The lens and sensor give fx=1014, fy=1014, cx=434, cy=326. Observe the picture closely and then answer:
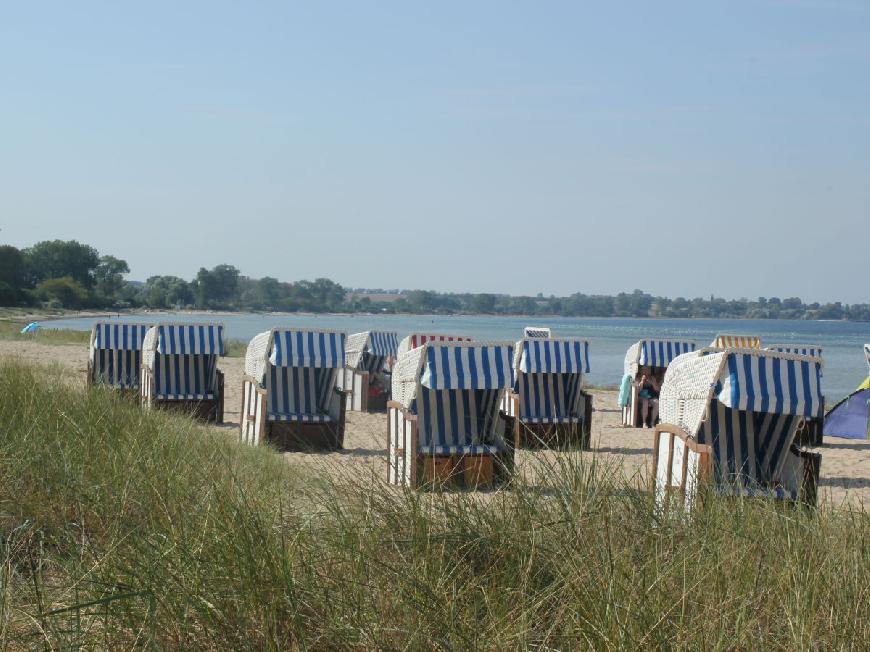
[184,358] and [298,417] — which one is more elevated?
[184,358]

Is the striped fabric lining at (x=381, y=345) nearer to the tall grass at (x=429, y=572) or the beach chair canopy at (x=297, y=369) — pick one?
the beach chair canopy at (x=297, y=369)

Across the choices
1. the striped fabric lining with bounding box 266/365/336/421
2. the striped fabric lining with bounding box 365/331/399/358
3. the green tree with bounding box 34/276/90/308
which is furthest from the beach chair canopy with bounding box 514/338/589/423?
the green tree with bounding box 34/276/90/308

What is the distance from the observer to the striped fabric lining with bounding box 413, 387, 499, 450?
830cm

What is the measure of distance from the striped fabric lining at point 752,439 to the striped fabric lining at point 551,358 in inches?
171

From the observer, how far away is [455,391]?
841cm

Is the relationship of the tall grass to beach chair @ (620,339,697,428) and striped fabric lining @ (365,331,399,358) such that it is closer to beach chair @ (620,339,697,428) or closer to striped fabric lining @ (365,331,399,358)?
beach chair @ (620,339,697,428)

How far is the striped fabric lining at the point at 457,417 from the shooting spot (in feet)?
27.2

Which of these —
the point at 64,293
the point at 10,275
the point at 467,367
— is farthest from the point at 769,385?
the point at 64,293

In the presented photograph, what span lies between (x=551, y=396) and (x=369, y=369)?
18.1ft

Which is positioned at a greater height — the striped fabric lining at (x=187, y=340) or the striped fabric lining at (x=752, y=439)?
the striped fabric lining at (x=187, y=340)

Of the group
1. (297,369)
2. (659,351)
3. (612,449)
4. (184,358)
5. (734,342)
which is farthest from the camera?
(734,342)

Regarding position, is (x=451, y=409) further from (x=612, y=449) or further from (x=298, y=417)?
(x=612, y=449)

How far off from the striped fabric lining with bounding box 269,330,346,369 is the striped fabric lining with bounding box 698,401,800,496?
481cm

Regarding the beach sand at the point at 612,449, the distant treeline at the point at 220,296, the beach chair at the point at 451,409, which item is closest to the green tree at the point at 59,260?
the distant treeline at the point at 220,296
